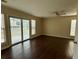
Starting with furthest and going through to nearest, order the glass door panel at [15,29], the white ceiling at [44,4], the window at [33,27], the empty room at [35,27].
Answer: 1. the window at [33,27]
2. the glass door panel at [15,29]
3. the empty room at [35,27]
4. the white ceiling at [44,4]

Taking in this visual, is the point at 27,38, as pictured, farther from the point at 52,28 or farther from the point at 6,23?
the point at 52,28

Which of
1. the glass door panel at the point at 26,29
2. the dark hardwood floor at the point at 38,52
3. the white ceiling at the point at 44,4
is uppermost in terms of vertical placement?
the white ceiling at the point at 44,4

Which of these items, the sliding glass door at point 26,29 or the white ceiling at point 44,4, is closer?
the white ceiling at point 44,4

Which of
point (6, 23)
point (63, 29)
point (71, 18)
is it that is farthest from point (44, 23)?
point (6, 23)

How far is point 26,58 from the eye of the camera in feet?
10.3

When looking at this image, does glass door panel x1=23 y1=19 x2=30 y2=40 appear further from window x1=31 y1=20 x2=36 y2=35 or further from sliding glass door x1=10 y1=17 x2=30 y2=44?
window x1=31 y1=20 x2=36 y2=35

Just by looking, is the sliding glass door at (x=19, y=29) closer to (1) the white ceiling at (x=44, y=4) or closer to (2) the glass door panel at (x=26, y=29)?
(2) the glass door panel at (x=26, y=29)

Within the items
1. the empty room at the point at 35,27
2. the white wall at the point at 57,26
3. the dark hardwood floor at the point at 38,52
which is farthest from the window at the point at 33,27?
the dark hardwood floor at the point at 38,52

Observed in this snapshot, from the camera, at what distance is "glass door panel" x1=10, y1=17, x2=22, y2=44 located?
5056 millimetres

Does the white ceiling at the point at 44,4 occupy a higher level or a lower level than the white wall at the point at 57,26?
higher

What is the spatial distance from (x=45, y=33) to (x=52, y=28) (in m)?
1.07

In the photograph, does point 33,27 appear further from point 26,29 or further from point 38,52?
point 38,52

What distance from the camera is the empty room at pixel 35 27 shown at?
11.5 ft

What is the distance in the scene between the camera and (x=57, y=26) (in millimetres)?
8500
